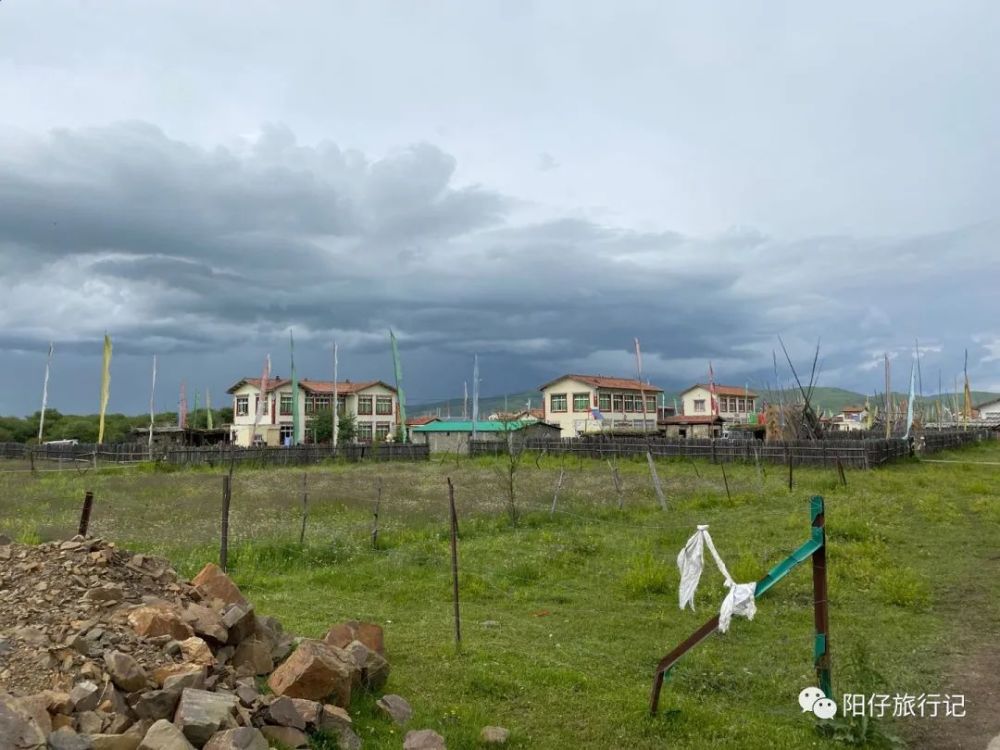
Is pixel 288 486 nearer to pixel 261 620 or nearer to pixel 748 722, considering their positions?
pixel 261 620

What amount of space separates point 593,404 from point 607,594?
72720mm

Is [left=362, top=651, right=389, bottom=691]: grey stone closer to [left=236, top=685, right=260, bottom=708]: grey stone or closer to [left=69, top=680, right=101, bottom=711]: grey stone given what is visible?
[left=236, top=685, right=260, bottom=708]: grey stone

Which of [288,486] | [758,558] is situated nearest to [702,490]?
[758,558]

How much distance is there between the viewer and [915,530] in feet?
58.9

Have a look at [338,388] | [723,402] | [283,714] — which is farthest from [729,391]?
[283,714]

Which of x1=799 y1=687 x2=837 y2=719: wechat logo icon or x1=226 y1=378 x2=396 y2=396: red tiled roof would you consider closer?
x1=799 y1=687 x2=837 y2=719: wechat logo icon

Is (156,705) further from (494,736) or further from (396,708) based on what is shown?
(494,736)

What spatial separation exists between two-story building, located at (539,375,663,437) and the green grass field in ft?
188

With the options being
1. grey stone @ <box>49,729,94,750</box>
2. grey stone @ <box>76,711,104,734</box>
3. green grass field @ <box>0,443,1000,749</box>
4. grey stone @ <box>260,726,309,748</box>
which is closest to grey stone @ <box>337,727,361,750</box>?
green grass field @ <box>0,443,1000,749</box>

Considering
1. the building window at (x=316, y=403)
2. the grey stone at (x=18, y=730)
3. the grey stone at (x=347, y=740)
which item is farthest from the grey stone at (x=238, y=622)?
the building window at (x=316, y=403)

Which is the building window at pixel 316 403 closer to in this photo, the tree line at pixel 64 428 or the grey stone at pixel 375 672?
the tree line at pixel 64 428

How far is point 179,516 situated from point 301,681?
58.2 ft

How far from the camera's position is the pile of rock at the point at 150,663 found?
523cm

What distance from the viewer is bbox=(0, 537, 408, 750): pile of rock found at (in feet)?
17.1
